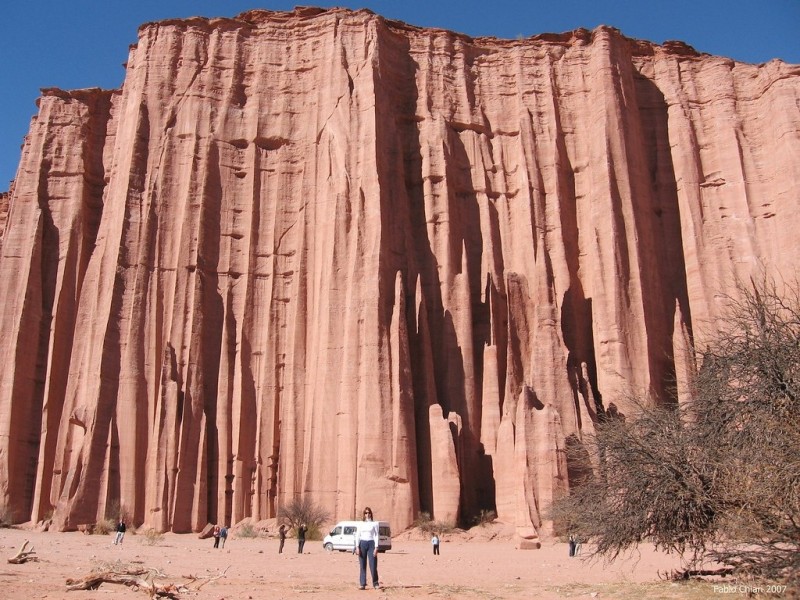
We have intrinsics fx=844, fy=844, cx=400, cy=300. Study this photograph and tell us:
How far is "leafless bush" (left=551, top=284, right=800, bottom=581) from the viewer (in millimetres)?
10797

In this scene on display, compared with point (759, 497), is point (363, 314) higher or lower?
higher

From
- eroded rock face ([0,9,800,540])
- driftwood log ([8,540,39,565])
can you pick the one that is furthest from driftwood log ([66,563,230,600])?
eroded rock face ([0,9,800,540])

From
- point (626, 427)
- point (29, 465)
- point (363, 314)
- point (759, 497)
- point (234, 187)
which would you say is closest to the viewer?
point (759, 497)

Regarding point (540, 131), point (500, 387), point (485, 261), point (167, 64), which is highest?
point (167, 64)

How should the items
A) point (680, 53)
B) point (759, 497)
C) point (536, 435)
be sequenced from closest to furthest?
point (759, 497)
point (536, 435)
point (680, 53)

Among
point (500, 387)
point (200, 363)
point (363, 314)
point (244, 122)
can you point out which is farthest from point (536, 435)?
point (244, 122)

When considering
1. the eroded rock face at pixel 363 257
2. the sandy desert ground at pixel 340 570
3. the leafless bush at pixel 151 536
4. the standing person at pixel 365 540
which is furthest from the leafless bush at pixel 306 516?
the standing person at pixel 365 540

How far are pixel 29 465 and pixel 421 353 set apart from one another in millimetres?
18676

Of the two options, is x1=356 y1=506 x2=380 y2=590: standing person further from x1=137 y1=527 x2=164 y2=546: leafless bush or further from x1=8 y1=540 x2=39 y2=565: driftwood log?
x1=137 y1=527 x2=164 y2=546: leafless bush

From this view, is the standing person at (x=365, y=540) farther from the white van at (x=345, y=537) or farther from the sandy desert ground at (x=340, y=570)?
the white van at (x=345, y=537)

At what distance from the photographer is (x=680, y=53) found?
4569 centimetres

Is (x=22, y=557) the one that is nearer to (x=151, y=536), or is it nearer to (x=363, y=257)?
(x=151, y=536)

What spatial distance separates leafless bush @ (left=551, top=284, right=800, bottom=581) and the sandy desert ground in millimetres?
884

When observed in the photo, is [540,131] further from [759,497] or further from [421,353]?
[759,497]
